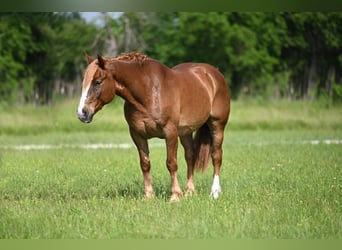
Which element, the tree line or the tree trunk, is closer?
the tree line

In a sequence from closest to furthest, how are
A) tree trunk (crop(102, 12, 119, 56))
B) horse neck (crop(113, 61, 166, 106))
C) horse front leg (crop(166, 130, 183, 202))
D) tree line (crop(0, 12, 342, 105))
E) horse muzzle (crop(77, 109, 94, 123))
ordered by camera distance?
horse muzzle (crop(77, 109, 94, 123))
horse neck (crop(113, 61, 166, 106))
horse front leg (crop(166, 130, 183, 202))
tree line (crop(0, 12, 342, 105))
tree trunk (crop(102, 12, 119, 56))

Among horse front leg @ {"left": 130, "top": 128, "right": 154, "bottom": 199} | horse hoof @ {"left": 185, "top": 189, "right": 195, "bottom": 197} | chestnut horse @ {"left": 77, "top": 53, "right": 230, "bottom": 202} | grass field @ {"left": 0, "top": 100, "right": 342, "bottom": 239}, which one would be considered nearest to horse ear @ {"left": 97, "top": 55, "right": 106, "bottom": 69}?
chestnut horse @ {"left": 77, "top": 53, "right": 230, "bottom": 202}

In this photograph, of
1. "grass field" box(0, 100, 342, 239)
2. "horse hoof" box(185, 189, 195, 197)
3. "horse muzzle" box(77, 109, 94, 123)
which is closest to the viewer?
"grass field" box(0, 100, 342, 239)

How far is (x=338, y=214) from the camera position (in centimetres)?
684

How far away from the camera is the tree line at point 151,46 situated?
723 inches

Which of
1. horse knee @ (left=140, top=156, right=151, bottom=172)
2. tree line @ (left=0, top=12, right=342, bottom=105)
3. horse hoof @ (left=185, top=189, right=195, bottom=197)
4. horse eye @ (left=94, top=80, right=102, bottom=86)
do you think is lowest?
tree line @ (left=0, top=12, right=342, bottom=105)

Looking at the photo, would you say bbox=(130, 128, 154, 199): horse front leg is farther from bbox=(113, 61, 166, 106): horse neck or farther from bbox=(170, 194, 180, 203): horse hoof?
bbox=(113, 61, 166, 106): horse neck

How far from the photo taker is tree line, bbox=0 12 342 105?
18.4 m

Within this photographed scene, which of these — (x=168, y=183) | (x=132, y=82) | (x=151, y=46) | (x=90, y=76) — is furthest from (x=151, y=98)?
(x=151, y=46)

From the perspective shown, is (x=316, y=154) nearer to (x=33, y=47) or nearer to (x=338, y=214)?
(x=338, y=214)

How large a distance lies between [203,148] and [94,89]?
6.80 feet

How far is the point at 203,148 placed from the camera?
845 cm

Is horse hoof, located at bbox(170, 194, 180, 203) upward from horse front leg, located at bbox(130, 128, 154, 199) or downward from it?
downward

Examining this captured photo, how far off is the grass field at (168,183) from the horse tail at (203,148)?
1.19 ft
